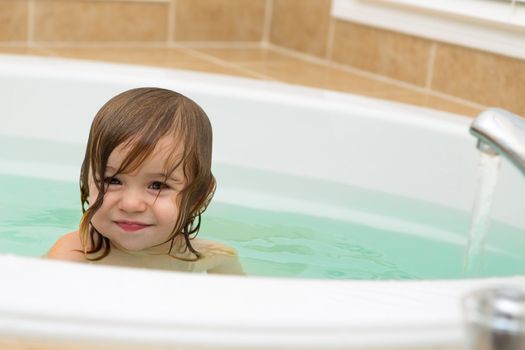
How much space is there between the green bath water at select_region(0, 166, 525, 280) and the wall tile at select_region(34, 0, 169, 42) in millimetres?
784

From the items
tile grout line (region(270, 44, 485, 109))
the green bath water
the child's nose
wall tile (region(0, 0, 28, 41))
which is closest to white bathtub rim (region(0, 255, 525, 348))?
the child's nose

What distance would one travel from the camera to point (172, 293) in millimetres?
705

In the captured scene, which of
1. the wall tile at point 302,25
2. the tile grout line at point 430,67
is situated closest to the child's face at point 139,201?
A: the tile grout line at point 430,67

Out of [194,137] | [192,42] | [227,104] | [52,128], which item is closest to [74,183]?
[52,128]

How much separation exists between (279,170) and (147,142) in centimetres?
58

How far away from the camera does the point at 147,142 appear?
1.19 metres

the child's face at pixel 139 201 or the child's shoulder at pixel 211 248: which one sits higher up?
the child's face at pixel 139 201

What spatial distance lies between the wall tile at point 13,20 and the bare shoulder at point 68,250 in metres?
1.16

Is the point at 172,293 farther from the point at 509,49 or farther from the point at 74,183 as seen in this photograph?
the point at 509,49

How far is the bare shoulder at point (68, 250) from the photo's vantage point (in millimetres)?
1254

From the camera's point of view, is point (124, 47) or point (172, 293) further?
point (124, 47)

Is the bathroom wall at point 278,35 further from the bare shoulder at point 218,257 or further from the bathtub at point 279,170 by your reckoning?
the bare shoulder at point 218,257

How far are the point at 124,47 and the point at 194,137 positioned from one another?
1.26 metres

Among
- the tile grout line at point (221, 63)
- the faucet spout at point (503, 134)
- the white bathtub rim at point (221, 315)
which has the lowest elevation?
the tile grout line at point (221, 63)
